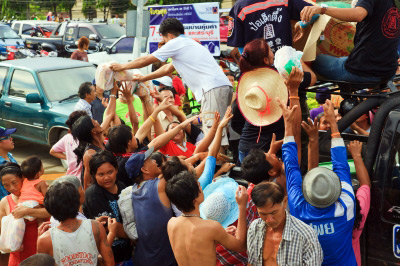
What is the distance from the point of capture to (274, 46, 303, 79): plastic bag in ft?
13.3

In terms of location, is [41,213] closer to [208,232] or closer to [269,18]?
[208,232]

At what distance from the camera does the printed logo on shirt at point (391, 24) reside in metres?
4.32

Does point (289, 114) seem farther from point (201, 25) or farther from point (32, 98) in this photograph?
point (201, 25)

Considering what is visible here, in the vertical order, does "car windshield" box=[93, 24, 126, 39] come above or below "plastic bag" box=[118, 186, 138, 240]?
below

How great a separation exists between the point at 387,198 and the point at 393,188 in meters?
0.08

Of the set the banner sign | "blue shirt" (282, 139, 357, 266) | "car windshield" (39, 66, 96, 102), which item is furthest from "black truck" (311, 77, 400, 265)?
the banner sign

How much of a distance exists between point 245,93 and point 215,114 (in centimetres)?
54

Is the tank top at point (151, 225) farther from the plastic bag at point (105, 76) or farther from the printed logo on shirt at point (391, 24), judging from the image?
the printed logo on shirt at point (391, 24)

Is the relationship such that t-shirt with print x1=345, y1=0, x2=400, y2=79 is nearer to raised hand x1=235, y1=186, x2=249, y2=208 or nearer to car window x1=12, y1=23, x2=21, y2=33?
raised hand x1=235, y1=186, x2=249, y2=208

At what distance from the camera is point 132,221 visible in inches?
167

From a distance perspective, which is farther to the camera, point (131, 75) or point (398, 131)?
point (131, 75)

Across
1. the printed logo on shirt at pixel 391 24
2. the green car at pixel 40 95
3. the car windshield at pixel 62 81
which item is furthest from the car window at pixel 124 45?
the printed logo on shirt at pixel 391 24

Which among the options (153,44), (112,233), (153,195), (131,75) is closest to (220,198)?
(153,195)

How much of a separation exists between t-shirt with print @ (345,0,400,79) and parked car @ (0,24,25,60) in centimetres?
2031
